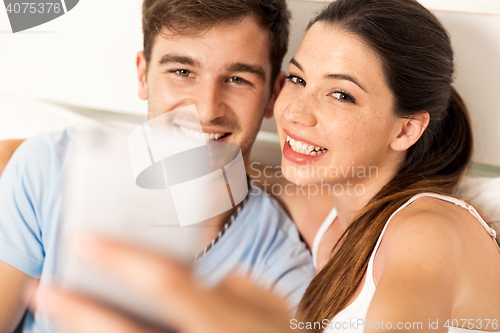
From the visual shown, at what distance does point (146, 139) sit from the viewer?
1.79ft

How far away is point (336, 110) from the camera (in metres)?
0.83

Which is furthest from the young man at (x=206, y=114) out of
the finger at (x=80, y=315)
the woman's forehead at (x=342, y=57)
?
the finger at (x=80, y=315)

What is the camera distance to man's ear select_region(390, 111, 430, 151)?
2.83 ft

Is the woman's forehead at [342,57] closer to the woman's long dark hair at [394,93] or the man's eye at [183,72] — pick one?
the woman's long dark hair at [394,93]

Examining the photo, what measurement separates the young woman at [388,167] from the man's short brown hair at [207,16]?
0.57ft

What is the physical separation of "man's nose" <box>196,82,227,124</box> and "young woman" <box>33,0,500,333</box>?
16 cm

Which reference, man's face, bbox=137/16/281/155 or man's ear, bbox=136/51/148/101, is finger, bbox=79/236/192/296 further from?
man's ear, bbox=136/51/148/101

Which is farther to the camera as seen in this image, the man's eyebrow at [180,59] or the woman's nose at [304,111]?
the man's eyebrow at [180,59]

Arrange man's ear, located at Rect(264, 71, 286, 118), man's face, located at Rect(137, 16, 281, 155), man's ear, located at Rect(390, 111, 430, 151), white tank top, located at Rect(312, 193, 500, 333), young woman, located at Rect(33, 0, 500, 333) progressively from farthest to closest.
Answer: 1. man's ear, located at Rect(264, 71, 286, 118)
2. man's face, located at Rect(137, 16, 281, 155)
3. man's ear, located at Rect(390, 111, 430, 151)
4. white tank top, located at Rect(312, 193, 500, 333)
5. young woman, located at Rect(33, 0, 500, 333)

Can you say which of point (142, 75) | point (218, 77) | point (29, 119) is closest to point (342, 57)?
point (218, 77)

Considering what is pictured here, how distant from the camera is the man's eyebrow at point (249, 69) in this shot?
979 millimetres

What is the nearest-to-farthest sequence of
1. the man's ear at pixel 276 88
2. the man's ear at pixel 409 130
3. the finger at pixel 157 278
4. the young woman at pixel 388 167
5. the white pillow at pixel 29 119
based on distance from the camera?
the finger at pixel 157 278 < the young woman at pixel 388 167 < the man's ear at pixel 409 130 < the man's ear at pixel 276 88 < the white pillow at pixel 29 119

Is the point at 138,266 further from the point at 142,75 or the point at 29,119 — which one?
the point at 29,119

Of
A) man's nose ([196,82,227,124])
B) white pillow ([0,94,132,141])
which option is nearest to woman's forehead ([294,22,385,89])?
man's nose ([196,82,227,124])
